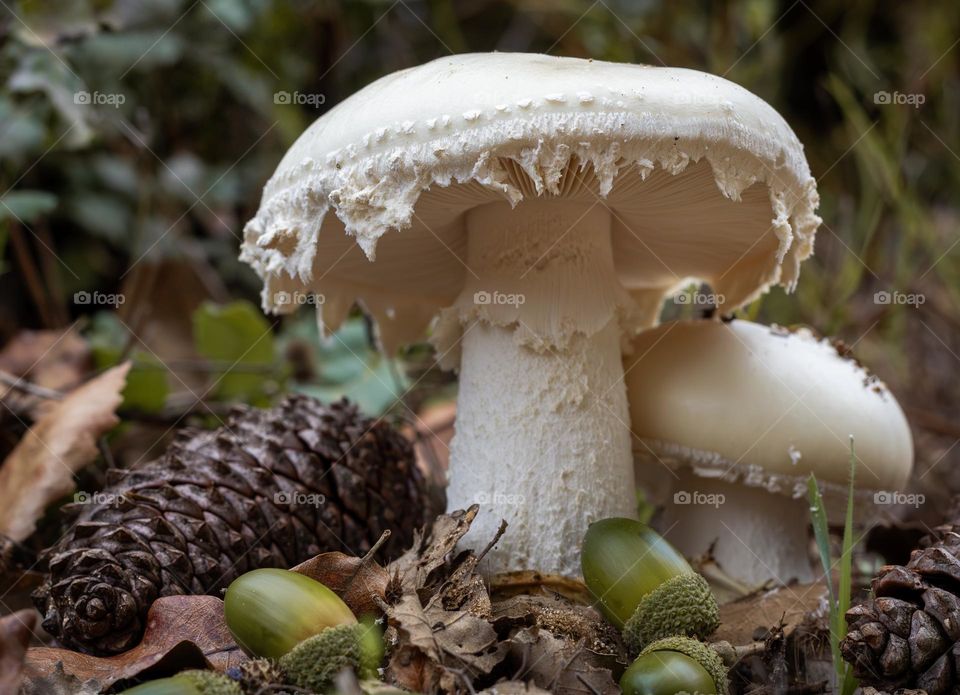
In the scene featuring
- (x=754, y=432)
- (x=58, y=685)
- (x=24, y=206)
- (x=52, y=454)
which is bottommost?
(x=58, y=685)

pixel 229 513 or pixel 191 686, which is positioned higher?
pixel 229 513

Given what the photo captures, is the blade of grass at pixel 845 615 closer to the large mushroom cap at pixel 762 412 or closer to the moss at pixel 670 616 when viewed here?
the moss at pixel 670 616

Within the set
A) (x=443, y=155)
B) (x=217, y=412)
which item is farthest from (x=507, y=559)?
(x=217, y=412)

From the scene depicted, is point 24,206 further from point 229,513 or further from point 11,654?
point 11,654

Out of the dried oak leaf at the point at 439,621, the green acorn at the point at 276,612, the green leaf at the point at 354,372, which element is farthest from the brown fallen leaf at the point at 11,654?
the green leaf at the point at 354,372

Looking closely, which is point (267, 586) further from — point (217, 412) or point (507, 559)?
point (217, 412)

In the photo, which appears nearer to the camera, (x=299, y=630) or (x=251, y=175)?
(x=299, y=630)

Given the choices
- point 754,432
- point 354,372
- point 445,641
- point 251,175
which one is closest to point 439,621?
point 445,641
